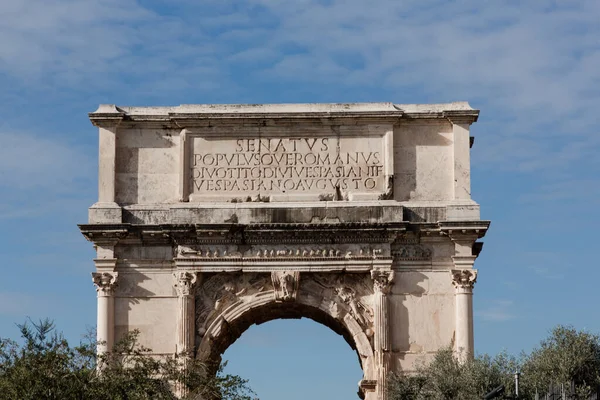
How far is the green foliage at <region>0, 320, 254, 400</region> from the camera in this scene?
2995cm

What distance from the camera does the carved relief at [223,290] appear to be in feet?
113

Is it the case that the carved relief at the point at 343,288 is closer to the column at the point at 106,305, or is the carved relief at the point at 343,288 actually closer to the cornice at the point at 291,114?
the cornice at the point at 291,114

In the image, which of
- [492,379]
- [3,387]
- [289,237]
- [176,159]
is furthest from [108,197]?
[492,379]

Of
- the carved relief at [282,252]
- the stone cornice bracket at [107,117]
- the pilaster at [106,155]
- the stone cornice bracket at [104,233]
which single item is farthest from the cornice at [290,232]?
the stone cornice bracket at [107,117]

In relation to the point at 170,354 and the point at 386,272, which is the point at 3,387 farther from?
the point at 386,272

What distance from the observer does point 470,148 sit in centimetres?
3544

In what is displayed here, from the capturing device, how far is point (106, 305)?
34188 mm

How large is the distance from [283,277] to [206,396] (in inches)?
122

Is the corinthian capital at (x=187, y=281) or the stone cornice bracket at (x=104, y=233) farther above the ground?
the stone cornice bracket at (x=104, y=233)

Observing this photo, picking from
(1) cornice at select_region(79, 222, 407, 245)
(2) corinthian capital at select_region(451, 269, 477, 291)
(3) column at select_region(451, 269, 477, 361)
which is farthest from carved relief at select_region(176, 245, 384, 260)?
(3) column at select_region(451, 269, 477, 361)

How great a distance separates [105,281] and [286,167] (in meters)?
4.72

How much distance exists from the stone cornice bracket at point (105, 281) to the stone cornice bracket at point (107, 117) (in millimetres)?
3391

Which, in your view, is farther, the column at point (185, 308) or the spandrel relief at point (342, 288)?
the spandrel relief at point (342, 288)

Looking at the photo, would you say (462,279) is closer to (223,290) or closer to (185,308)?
(223,290)
